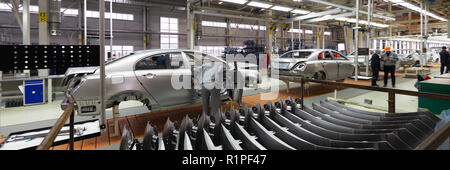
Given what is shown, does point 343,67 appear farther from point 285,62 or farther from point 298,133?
point 298,133

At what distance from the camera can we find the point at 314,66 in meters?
6.44

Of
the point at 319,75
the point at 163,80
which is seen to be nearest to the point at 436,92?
the point at 319,75

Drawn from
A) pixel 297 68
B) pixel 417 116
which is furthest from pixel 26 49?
pixel 297 68

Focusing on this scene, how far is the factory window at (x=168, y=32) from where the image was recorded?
704 inches

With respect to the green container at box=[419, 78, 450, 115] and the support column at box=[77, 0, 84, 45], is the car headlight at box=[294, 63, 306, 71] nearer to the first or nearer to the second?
the green container at box=[419, 78, 450, 115]

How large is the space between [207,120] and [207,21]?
18.2m

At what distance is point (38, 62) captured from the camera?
2852 millimetres

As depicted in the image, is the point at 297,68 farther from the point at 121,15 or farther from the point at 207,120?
the point at 121,15

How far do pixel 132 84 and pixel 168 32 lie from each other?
1546cm

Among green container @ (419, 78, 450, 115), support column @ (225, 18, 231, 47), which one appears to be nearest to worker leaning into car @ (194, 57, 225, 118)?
green container @ (419, 78, 450, 115)

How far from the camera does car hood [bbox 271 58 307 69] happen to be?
6.38 meters

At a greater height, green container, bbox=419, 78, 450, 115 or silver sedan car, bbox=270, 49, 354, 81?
silver sedan car, bbox=270, 49, 354, 81
